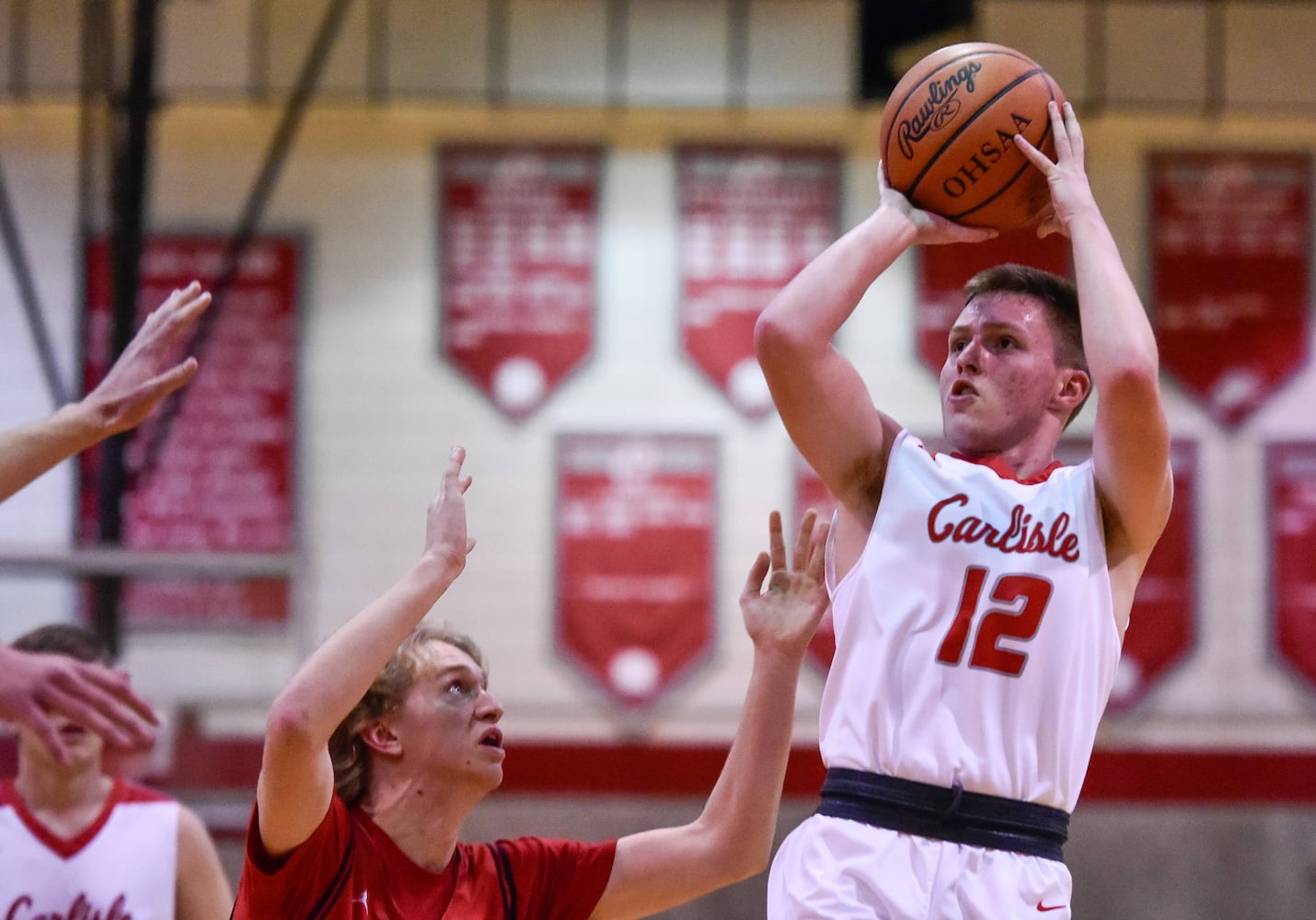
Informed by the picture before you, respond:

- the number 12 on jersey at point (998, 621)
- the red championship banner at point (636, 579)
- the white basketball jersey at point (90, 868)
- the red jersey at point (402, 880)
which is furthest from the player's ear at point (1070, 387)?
the red championship banner at point (636, 579)

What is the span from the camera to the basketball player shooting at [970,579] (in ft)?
7.94

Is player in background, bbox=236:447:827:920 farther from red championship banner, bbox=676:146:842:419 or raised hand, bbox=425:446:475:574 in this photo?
red championship banner, bbox=676:146:842:419

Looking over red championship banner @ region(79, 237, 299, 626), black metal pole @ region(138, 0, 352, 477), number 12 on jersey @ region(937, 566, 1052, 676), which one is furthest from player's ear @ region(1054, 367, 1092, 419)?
black metal pole @ region(138, 0, 352, 477)

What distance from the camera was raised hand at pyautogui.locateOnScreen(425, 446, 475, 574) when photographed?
2.61 m

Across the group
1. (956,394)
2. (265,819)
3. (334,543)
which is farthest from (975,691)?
(334,543)

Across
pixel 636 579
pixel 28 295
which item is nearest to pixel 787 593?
pixel 636 579

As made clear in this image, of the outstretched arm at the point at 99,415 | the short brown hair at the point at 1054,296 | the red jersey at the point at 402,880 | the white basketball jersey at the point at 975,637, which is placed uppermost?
the short brown hair at the point at 1054,296

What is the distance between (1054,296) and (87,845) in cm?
289

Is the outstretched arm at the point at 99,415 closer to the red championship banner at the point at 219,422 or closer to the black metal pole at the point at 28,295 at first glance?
the red championship banner at the point at 219,422

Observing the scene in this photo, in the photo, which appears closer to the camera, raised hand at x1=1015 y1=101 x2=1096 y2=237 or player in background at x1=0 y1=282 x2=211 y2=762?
raised hand at x1=1015 y1=101 x2=1096 y2=237

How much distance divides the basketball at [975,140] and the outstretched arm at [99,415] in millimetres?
1497

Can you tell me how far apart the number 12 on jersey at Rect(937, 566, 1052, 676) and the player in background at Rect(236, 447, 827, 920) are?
1.42 feet

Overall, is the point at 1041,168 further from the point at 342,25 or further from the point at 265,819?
the point at 342,25

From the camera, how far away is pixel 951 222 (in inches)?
108
